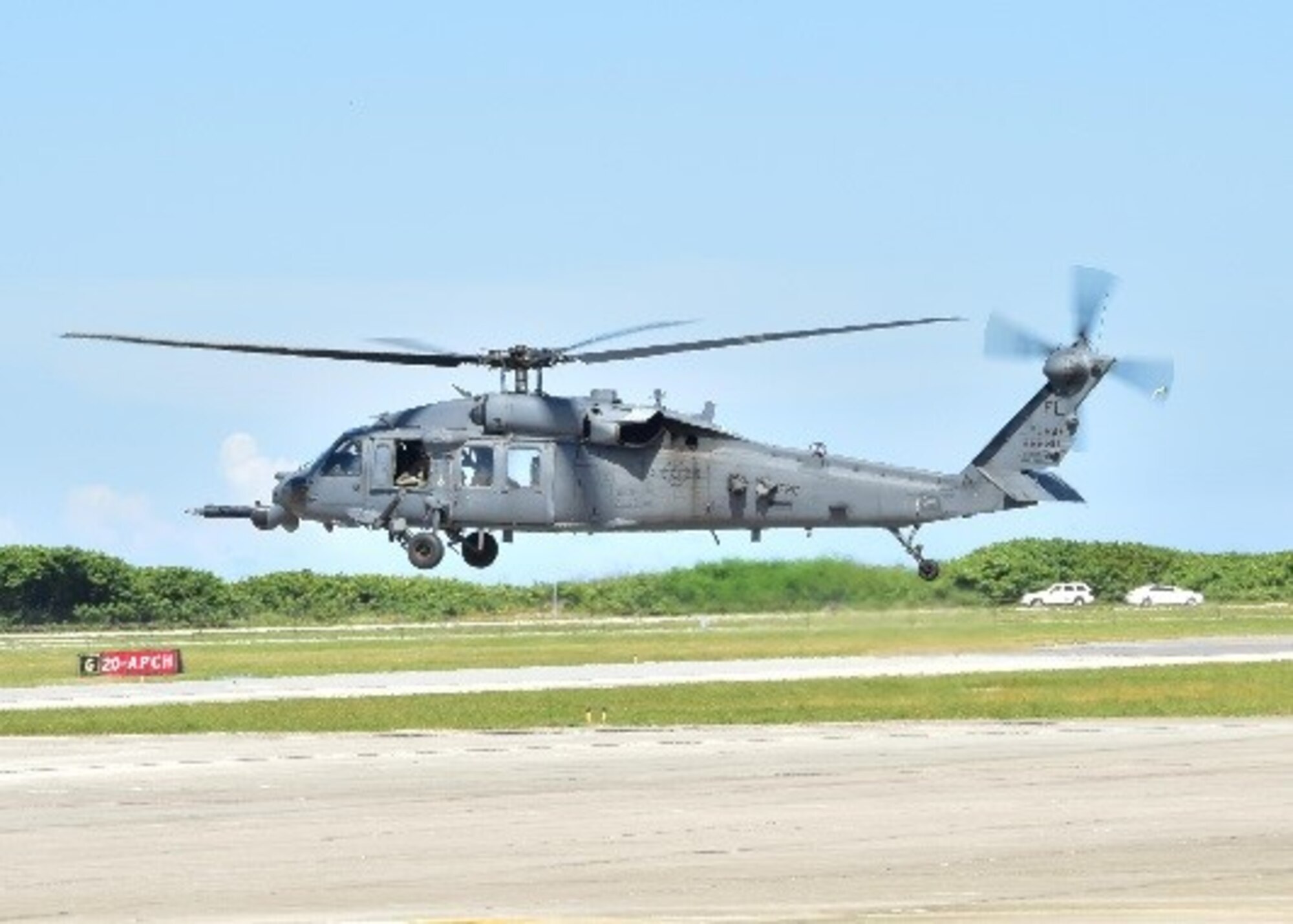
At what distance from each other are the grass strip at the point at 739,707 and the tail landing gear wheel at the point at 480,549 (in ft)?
33.5

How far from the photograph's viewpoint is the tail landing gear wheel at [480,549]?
77.1m

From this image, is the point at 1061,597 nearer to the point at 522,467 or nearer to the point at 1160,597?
the point at 1160,597

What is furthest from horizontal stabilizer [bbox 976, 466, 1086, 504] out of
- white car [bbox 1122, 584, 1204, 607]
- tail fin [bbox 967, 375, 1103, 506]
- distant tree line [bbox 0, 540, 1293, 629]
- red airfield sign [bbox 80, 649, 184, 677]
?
white car [bbox 1122, 584, 1204, 607]

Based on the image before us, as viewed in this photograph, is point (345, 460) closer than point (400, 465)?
No

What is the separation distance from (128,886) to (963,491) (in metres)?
49.6

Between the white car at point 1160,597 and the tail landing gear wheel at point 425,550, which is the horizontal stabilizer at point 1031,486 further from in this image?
the white car at point 1160,597

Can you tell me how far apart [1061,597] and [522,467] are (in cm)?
6075

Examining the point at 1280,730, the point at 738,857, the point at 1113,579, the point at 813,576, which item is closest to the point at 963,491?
the point at 813,576

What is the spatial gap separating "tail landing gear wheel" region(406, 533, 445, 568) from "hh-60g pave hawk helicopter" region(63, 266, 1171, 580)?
0.18 feet

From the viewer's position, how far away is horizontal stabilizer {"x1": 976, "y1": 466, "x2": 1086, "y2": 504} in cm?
7894

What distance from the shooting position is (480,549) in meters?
77.1

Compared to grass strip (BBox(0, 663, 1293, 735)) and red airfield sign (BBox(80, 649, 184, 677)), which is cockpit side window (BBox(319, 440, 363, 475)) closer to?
red airfield sign (BBox(80, 649, 184, 677))

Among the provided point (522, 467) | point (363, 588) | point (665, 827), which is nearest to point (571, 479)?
point (522, 467)

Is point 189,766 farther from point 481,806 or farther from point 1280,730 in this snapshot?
point 1280,730
